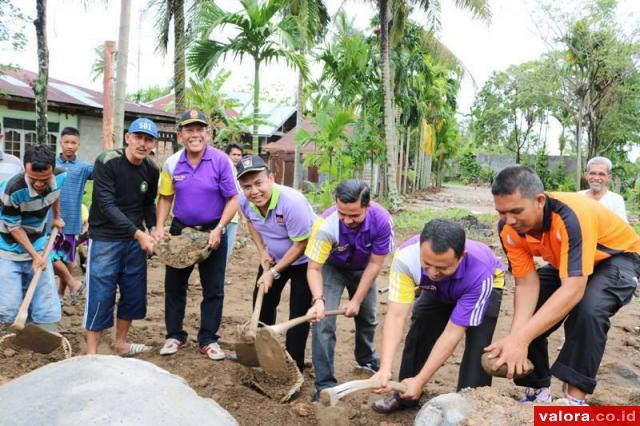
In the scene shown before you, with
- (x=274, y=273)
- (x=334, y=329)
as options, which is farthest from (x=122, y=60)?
(x=334, y=329)

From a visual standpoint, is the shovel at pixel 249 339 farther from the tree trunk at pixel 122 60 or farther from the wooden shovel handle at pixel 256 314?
the tree trunk at pixel 122 60

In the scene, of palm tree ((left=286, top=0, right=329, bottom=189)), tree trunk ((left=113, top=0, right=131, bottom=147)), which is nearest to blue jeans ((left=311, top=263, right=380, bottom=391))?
tree trunk ((left=113, top=0, right=131, bottom=147))

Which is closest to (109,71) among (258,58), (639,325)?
(258,58)

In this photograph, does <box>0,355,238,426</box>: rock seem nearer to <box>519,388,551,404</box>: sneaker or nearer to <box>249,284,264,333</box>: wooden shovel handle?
<box>249,284,264,333</box>: wooden shovel handle

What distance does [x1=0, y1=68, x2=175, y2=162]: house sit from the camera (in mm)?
13658

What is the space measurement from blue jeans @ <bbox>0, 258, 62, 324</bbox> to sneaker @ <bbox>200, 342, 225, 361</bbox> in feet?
3.45

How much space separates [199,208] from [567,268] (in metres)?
2.49

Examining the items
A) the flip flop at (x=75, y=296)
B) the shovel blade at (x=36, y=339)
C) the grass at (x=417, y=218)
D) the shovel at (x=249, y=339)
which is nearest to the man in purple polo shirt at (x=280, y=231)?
the shovel at (x=249, y=339)

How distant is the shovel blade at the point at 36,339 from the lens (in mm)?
3531

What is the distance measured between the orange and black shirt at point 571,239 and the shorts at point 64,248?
156 inches

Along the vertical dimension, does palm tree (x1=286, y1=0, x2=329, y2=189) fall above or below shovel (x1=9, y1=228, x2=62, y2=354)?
above

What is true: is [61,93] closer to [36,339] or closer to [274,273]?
[36,339]

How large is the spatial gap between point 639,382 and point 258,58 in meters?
8.69

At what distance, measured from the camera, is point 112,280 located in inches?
153
